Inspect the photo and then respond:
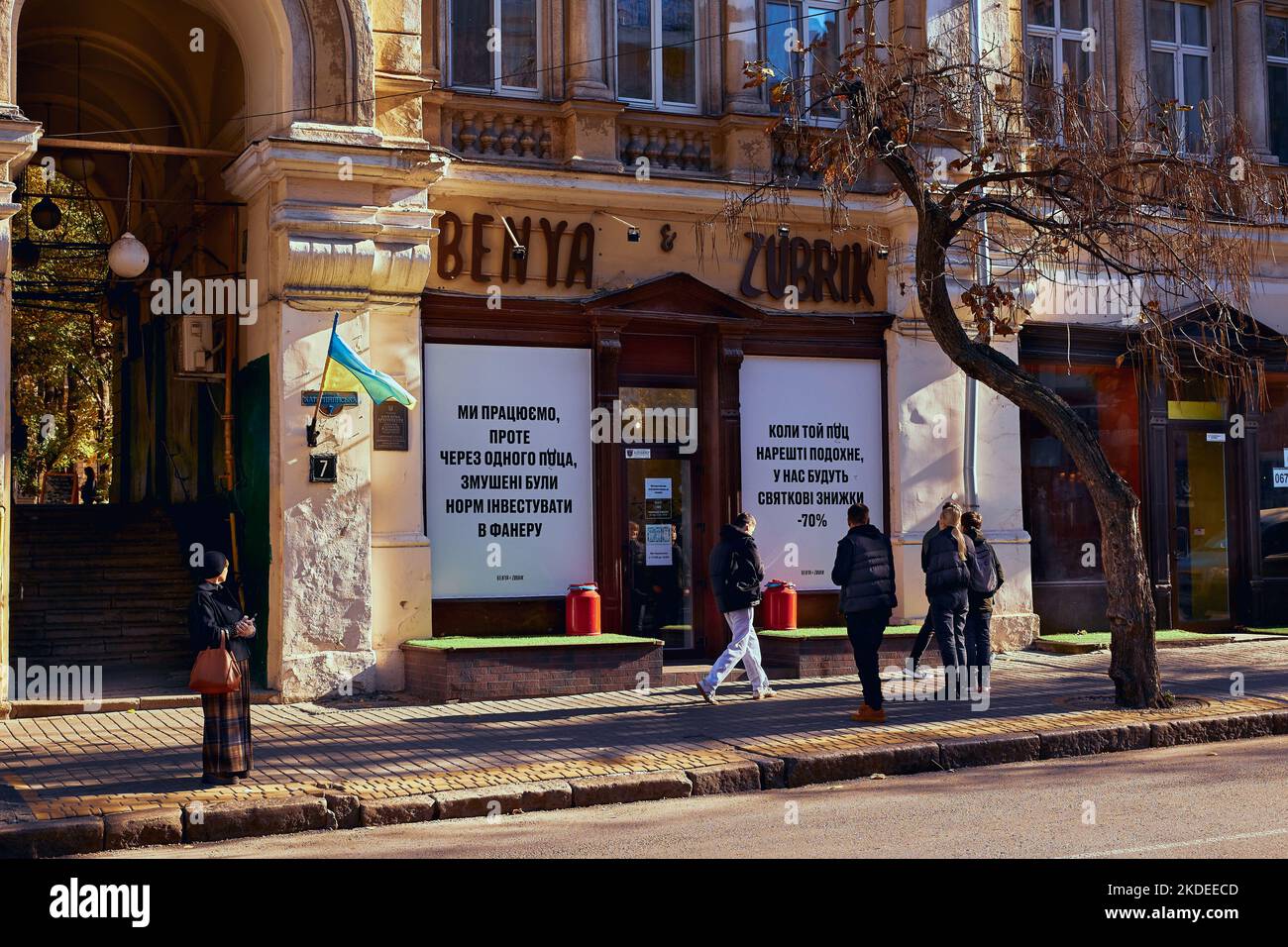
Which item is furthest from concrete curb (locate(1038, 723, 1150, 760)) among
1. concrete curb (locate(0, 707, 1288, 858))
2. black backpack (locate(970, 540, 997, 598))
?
black backpack (locate(970, 540, 997, 598))

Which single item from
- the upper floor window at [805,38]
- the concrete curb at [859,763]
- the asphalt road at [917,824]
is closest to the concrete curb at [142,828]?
the asphalt road at [917,824]

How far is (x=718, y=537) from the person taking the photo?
16156 mm

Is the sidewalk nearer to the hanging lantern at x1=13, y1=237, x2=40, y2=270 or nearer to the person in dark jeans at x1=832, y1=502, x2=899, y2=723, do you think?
the person in dark jeans at x1=832, y1=502, x2=899, y2=723

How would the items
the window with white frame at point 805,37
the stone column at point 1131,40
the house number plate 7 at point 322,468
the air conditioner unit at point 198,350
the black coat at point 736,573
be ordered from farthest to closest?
the stone column at point 1131,40 → the window with white frame at point 805,37 → the air conditioner unit at point 198,350 → the house number plate 7 at point 322,468 → the black coat at point 736,573

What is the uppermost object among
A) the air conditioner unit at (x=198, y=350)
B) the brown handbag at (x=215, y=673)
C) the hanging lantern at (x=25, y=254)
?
the hanging lantern at (x=25, y=254)

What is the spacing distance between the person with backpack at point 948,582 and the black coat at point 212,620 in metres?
6.41

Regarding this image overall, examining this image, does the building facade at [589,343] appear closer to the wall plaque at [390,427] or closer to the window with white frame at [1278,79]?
the wall plaque at [390,427]

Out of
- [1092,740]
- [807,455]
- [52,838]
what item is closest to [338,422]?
[807,455]

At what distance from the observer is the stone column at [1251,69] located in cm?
1912

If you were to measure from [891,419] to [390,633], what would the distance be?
6.10 meters

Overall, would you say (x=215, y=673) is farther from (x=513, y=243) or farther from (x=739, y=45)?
(x=739, y=45)

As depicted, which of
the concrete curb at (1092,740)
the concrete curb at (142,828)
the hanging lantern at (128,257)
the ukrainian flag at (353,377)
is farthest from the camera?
the hanging lantern at (128,257)

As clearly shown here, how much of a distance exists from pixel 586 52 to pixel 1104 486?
6911 millimetres

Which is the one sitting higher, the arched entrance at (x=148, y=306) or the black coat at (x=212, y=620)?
the arched entrance at (x=148, y=306)
